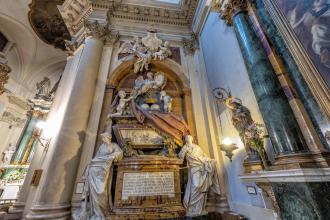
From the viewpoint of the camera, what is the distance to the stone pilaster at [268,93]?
2088 millimetres

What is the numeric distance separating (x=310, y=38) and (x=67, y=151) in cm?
484

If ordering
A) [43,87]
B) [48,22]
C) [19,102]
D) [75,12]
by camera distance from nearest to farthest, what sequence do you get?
1. [75,12]
2. [48,22]
3. [19,102]
4. [43,87]

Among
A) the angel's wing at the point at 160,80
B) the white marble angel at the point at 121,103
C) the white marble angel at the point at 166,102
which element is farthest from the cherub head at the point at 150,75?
the white marble angel at the point at 121,103

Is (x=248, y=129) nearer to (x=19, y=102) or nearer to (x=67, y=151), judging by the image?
(x=67, y=151)

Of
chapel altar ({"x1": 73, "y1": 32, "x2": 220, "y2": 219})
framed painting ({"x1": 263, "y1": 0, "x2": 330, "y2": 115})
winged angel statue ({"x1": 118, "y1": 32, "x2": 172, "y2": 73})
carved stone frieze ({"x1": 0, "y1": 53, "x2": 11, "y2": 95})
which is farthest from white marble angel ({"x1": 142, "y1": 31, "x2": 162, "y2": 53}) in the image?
carved stone frieze ({"x1": 0, "y1": 53, "x2": 11, "y2": 95})

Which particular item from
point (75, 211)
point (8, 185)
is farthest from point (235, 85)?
point (8, 185)

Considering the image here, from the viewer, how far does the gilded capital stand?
3.41 m

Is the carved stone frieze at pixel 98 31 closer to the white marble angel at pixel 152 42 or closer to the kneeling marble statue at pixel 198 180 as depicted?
the white marble angel at pixel 152 42

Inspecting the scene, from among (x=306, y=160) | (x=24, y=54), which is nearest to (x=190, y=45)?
(x=306, y=160)

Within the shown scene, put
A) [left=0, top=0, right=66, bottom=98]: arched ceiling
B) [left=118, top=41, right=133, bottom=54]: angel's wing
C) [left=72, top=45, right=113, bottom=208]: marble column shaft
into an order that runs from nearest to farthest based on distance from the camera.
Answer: [left=72, top=45, right=113, bottom=208]: marble column shaft < [left=118, top=41, right=133, bottom=54]: angel's wing < [left=0, top=0, right=66, bottom=98]: arched ceiling

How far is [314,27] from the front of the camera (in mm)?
2111

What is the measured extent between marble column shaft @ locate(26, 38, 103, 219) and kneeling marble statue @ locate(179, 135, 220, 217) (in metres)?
2.49

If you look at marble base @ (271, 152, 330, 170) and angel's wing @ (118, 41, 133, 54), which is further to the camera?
angel's wing @ (118, 41, 133, 54)

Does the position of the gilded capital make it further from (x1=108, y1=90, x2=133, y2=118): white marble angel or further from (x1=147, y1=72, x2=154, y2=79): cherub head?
(x1=108, y1=90, x2=133, y2=118): white marble angel
